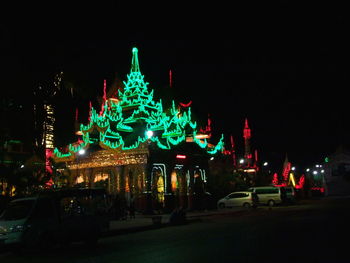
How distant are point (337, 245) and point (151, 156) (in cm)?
2074

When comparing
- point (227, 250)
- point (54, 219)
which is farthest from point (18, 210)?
point (227, 250)

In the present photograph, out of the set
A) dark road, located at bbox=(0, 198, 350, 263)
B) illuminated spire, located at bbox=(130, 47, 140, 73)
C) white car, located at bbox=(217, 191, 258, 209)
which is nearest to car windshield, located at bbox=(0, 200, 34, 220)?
dark road, located at bbox=(0, 198, 350, 263)

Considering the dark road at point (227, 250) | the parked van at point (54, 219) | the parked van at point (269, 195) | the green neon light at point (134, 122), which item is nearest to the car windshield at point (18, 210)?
the parked van at point (54, 219)

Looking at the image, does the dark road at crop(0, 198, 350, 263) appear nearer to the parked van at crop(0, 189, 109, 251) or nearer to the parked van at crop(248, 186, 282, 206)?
the parked van at crop(0, 189, 109, 251)

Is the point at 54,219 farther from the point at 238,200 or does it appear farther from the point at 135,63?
the point at 238,200

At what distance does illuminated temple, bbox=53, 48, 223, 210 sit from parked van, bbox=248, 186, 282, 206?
32.5 feet

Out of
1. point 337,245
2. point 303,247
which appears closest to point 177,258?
point 303,247

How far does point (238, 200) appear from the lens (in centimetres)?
4147

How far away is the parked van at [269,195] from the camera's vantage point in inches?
1734

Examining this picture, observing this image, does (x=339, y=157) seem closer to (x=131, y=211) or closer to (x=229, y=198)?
(x=229, y=198)

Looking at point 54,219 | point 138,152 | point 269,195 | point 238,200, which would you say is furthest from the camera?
point 269,195

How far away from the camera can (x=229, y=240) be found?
47.4 feet

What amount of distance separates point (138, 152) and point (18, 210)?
17611mm

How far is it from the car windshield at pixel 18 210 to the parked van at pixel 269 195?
32.0 metres
